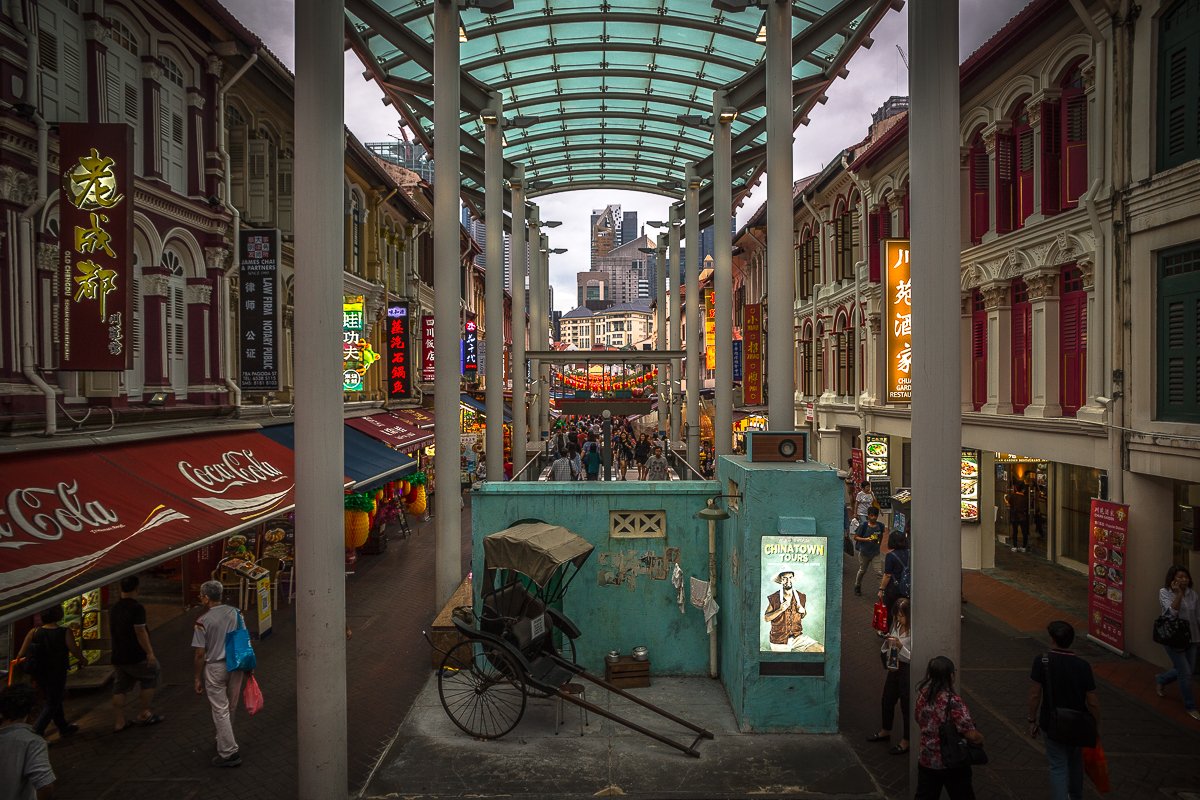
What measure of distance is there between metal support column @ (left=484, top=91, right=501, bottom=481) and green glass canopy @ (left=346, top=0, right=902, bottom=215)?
0.90 m

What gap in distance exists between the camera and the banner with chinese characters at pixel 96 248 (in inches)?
339

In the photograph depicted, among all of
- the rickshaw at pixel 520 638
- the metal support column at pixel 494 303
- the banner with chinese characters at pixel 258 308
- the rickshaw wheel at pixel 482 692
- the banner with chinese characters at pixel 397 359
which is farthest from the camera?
the banner with chinese characters at pixel 397 359

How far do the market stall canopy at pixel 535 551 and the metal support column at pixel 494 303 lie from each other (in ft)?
25.0

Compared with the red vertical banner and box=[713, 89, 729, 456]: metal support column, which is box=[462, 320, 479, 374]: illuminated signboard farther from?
the red vertical banner

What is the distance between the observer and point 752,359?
25.3 m

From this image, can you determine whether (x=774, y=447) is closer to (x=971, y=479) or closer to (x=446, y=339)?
(x=446, y=339)

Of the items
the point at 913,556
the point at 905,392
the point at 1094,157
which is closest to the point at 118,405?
the point at 913,556

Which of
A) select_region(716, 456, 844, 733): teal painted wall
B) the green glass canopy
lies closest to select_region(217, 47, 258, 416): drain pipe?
the green glass canopy

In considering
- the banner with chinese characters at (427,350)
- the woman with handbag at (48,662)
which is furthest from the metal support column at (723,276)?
the woman with handbag at (48,662)

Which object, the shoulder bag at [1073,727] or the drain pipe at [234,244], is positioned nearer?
the shoulder bag at [1073,727]

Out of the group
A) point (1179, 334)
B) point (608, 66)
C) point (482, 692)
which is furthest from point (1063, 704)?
point (608, 66)

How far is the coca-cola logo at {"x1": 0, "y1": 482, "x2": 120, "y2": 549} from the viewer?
6841mm

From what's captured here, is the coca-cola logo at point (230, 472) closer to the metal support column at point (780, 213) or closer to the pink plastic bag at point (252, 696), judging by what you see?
the pink plastic bag at point (252, 696)

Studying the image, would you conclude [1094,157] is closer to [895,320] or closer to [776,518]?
[895,320]
